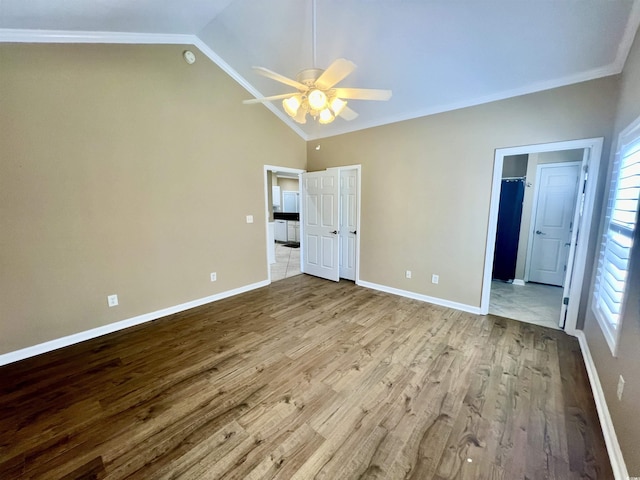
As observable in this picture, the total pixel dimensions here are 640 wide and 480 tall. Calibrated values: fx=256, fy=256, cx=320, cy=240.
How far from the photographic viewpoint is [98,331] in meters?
2.93

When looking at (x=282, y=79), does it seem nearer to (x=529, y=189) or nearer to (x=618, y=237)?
(x=618, y=237)

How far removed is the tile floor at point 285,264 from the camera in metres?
5.29

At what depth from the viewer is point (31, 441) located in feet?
5.43

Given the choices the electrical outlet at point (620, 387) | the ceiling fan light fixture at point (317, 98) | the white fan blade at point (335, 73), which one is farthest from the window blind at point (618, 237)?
the ceiling fan light fixture at point (317, 98)

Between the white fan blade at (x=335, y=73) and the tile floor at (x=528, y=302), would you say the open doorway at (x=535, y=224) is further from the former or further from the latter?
the white fan blade at (x=335, y=73)

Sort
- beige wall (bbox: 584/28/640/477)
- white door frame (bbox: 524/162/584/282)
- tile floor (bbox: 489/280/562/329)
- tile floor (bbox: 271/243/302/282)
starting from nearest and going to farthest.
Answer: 1. beige wall (bbox: 584/28/640/477)
2. tile floor (bbox: 489/280/562/329)
3. white door frame (bbox: 524/162/584/282)
4. tile floor (bbox: 271/243/302/282)

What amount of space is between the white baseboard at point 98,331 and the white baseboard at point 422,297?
2375 mm

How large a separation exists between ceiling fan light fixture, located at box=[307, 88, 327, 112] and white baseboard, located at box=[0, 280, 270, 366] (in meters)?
3.15

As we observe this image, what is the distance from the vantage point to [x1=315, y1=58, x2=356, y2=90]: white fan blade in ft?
5.58

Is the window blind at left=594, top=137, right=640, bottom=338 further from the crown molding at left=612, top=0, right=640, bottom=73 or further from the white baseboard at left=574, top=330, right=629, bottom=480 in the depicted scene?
the crown molding at left=612, top=0, right=640, bottom=73

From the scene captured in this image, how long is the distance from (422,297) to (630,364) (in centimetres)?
246

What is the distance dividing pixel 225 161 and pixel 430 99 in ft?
9.88

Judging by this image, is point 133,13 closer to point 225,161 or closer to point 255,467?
point 225,161

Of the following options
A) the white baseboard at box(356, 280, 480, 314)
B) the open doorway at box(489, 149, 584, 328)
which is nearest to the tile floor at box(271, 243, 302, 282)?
the white baseboard at box(356, 280, 480, 314)
